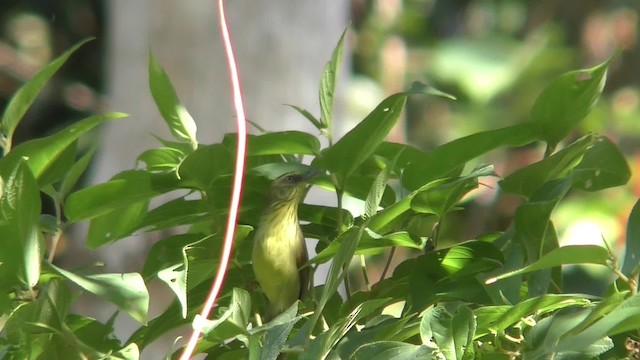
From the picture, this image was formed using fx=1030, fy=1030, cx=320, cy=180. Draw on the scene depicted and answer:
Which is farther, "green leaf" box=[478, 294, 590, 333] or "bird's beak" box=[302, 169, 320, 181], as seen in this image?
"bird's beak" box=[302, 169, 320, 181]

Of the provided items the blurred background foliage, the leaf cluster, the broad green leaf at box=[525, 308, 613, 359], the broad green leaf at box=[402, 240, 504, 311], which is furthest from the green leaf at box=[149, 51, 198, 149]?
the blurred background foliage

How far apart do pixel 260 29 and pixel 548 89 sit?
1573 mm

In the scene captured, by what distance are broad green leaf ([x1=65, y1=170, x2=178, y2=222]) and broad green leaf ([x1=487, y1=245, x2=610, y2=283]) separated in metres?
0.28

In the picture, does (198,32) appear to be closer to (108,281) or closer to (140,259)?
(140,259)

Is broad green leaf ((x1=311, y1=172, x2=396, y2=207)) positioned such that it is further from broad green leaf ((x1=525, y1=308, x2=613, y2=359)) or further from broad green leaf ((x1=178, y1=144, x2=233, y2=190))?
broad green leaf ((x1=525, y1=308, x2=613, y2=359))

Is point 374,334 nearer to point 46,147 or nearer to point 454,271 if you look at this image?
point 454,271

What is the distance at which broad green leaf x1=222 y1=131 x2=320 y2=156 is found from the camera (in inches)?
30.5

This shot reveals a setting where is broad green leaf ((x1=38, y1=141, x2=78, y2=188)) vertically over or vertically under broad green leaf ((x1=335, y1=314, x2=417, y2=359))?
over

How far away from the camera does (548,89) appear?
0.76 meters

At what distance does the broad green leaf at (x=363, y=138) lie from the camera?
0.73 m

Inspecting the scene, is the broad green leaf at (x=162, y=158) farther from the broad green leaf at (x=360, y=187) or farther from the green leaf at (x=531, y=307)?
the green leaf at (x=531, y=307)

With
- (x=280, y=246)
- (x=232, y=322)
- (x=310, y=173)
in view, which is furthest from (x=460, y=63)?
(x=232, y=322)

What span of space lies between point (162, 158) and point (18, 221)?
5.6 inches

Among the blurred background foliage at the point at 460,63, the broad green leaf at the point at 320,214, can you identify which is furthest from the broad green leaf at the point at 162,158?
the blurred background foliage at the point at 460,63
